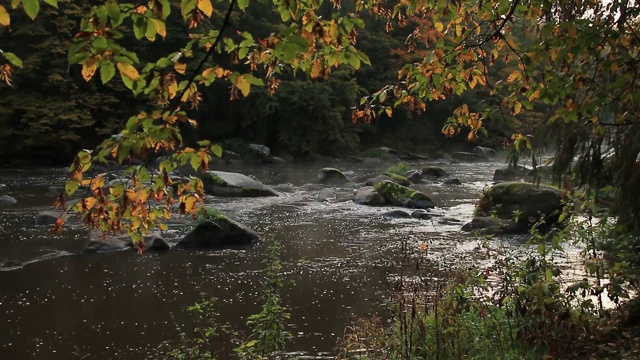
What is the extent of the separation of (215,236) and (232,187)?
650 cm

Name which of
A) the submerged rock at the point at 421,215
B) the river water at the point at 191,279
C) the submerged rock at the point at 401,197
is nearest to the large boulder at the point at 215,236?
the river water at the point at 191,279

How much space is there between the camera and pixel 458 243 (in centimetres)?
1052

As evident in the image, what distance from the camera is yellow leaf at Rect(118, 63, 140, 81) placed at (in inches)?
88.8

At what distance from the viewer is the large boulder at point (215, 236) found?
10474 millimetres

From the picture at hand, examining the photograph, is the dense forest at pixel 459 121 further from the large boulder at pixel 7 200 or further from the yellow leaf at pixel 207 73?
the large boulder at pixel 7 200

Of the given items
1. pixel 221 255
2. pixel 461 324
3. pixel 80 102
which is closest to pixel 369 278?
pixel 221 255

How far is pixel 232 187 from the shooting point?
55.8 ft

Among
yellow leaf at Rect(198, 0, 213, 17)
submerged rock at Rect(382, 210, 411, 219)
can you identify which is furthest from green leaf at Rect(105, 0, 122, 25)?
submerged rock at Rect(382, 210, 411, 219)

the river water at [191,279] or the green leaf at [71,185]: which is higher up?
the green leaf at [71,185]

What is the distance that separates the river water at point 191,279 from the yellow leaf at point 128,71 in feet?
11.3

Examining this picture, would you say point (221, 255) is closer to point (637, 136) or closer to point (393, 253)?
point (393, 253)

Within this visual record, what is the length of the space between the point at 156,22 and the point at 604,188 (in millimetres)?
3629

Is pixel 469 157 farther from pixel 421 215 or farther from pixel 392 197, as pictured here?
pixel 421 215

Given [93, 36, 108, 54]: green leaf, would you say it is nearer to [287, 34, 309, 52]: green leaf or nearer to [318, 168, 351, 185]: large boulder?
[287, 34, 309, 52]: green leaf
